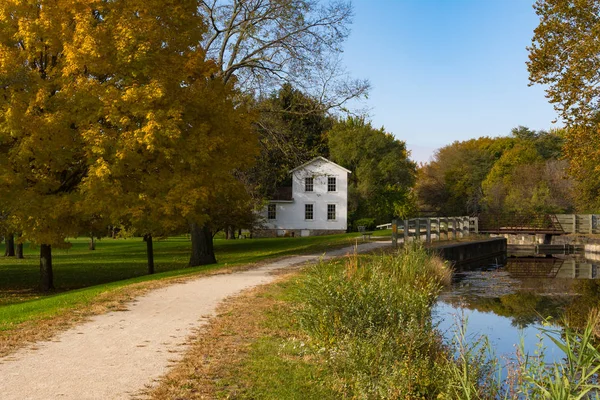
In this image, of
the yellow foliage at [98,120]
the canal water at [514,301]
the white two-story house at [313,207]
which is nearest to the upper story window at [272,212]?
the white two-story house at [313,207]

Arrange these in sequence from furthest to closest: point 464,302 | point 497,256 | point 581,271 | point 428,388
→ point 497,256 < point 581,271 < point 464,302 < point 428,388

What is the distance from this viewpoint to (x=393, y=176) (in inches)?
2185

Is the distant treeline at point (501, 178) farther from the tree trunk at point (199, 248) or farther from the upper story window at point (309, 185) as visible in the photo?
the tree trunk at point (199, 248)

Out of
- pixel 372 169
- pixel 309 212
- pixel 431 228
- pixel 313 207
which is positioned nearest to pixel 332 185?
pixel 313 207

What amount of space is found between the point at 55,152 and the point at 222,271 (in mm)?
6160

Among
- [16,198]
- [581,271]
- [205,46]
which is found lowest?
[581,271]

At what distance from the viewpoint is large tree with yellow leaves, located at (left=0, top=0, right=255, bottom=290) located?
1678 centimetres

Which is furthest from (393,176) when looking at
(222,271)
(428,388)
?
(428,388)

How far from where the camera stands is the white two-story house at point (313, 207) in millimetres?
52031

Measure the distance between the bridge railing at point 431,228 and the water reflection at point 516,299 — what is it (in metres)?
2.72

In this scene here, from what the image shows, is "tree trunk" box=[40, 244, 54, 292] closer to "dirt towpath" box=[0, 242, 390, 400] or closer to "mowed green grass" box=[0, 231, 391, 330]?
"mowed green grass" box=[0, 231, 391, 330]

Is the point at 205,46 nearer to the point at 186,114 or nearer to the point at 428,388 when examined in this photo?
the point at 186,114

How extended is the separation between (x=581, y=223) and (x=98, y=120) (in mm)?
36976

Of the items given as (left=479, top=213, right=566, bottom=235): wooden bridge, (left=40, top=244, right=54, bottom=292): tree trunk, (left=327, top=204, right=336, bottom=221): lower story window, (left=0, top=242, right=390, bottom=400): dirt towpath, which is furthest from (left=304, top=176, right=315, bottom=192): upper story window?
(left=0, top=242, right=390, bottom=400): dirt towpath
